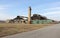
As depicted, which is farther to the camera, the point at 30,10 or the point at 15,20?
the point at 15,20

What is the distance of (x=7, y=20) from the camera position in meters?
116

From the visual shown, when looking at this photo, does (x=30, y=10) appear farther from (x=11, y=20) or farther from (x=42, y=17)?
(x=42, y=17)

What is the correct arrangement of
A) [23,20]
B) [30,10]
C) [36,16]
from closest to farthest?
[30,10]
[23,20]
[36,16]

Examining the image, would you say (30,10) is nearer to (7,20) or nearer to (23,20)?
(23,20)

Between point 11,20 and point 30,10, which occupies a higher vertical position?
point 30,10

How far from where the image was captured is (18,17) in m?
114

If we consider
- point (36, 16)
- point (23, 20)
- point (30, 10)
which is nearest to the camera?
point (30, 10)

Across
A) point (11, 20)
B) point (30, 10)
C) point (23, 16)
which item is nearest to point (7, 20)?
point (11, 20)

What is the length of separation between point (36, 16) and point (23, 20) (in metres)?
26.0

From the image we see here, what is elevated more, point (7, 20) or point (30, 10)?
point (30, 10)

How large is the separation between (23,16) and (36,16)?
21.2 m

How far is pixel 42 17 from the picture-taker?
135750mm

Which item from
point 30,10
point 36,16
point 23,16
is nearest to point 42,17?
point 36,16

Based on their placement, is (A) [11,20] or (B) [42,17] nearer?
(A) [11,20]
